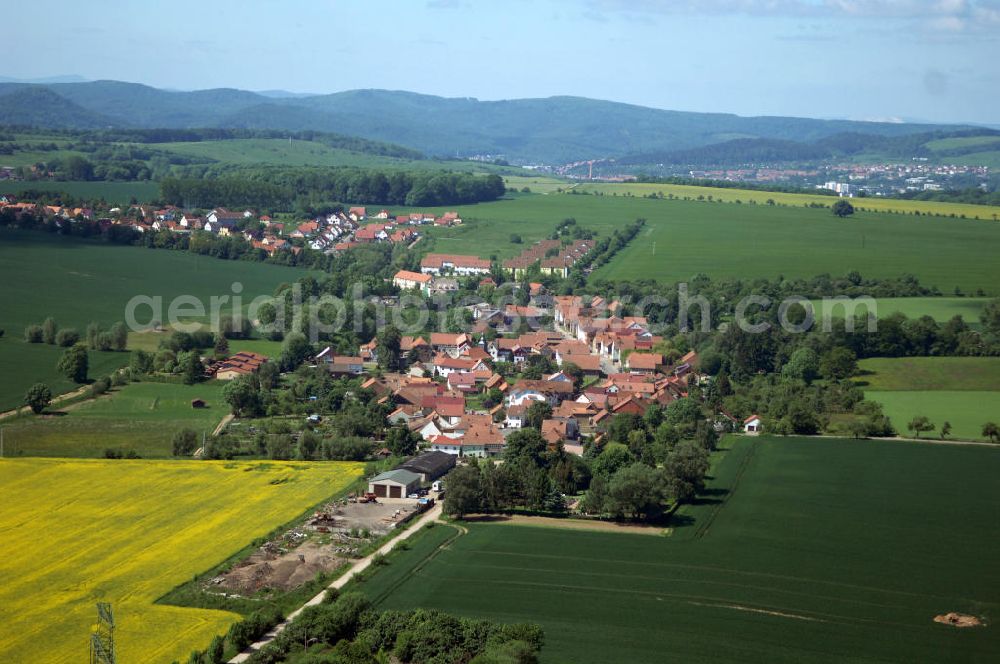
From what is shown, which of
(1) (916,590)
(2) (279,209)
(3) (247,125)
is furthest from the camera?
(3) (247,125)

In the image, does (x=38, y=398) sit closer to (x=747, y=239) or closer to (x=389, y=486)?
(x=389, y=486)

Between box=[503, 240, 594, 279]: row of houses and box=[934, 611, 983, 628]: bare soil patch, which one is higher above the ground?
box=[503, 240, 594, 279]: row of houses

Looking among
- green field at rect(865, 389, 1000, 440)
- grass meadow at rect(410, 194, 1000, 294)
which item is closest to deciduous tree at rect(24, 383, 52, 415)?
green field at rect(865, 389, 1000, 440)

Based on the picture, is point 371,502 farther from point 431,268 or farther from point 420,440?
point 431,268

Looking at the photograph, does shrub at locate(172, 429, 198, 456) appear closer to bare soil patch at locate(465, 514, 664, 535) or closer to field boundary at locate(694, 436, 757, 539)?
bare soil patch at locate(465, 514, 664, 535)

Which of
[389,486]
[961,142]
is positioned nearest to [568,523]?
[389,486]

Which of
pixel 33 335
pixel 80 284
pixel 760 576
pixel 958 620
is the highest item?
pixel 80 284

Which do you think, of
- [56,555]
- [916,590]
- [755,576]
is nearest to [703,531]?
[755,576]
